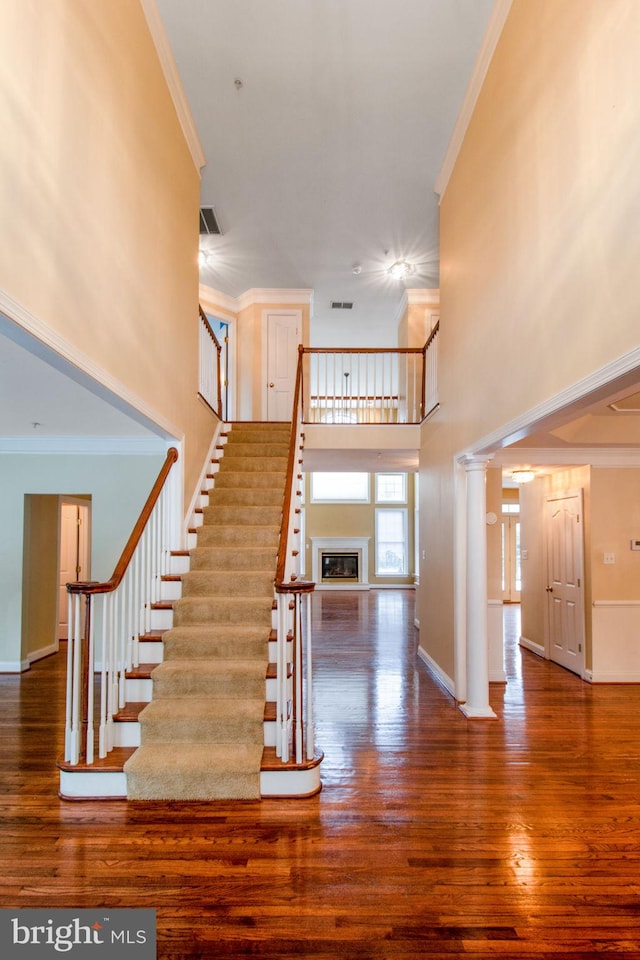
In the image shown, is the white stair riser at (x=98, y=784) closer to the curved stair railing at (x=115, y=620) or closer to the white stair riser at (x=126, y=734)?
the curved stair railing at (x=115, y=620)

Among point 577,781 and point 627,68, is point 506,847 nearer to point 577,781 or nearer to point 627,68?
point 577,781

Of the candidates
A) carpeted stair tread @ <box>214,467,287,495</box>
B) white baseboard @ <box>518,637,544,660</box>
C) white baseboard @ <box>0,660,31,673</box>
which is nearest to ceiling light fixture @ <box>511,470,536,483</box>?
white baseboard @ <box>518,637,544,660</box>

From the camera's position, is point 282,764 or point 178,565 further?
point 178,565

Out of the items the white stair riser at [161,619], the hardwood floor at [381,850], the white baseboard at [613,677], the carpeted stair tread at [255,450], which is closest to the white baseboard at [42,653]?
the hardwood floor at [381,850]

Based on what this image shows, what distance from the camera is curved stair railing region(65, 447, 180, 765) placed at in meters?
2.97

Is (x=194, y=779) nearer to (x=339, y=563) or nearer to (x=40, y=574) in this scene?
(x=40, y=574)

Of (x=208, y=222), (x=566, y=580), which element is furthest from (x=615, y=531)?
(x=208, y=222)

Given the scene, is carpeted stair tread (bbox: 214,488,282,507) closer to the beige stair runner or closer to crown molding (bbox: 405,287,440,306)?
the beige stair runner

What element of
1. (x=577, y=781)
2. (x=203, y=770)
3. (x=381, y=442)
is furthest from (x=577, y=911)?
(x=381, y=442)

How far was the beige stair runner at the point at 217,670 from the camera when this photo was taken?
2.89m

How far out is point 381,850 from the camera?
97.0 inches

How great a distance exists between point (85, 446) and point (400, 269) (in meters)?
4.86

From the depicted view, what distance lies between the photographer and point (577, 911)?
6.86ft

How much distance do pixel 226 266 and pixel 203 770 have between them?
6608 mm
